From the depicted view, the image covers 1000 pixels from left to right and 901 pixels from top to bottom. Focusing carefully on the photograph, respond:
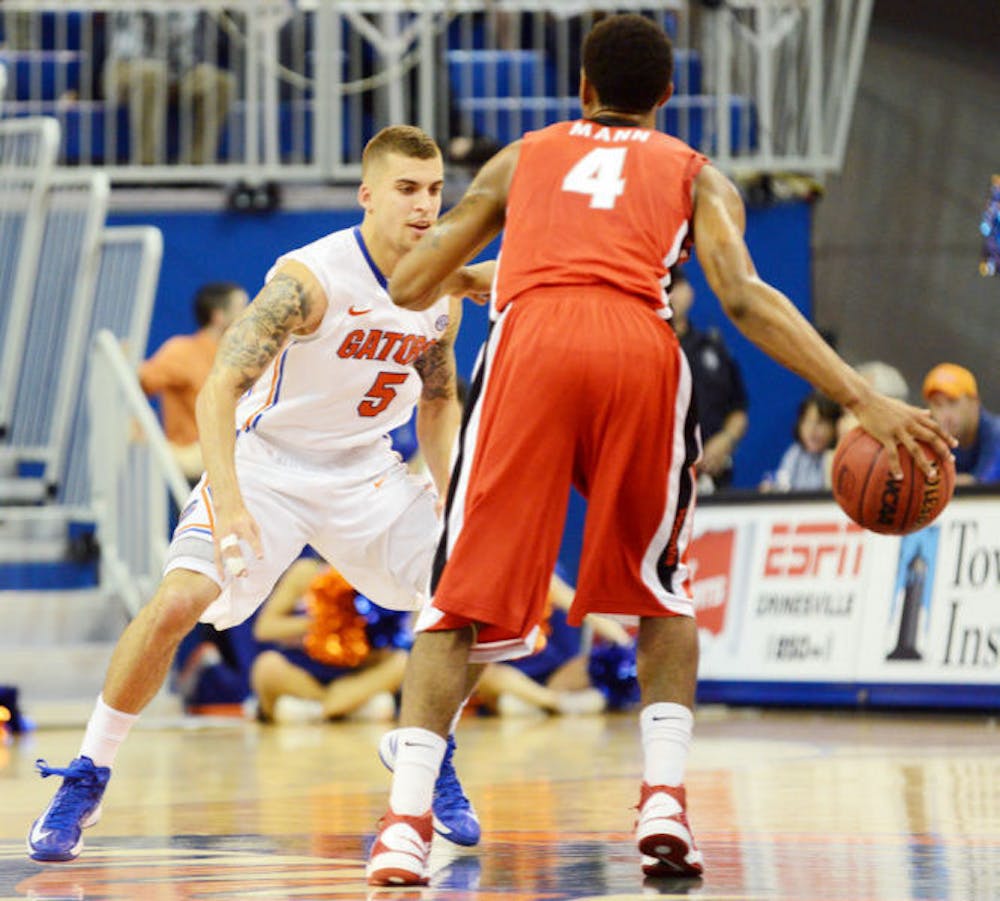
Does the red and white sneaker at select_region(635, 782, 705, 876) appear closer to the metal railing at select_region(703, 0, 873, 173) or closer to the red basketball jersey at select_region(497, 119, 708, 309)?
the red basketball jersey at select_region(497, 119, 708, 309)

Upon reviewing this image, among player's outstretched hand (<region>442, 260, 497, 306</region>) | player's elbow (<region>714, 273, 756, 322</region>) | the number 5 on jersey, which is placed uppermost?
player's outstretched hand (<region>442, 260, 497, 306</region>)

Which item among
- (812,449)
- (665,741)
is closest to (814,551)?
(812,449)

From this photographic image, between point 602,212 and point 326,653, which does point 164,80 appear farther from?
point 602,212

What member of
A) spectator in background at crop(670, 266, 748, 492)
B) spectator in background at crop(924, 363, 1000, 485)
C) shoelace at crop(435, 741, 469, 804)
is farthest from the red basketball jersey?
spectator in background at crop(670, 266, 748, 492)

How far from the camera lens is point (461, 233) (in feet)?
15.7

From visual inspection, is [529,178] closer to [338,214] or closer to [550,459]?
[550,459]

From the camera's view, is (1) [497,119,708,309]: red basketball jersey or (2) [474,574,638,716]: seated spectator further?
(2) [474,574,638,716]: seated spectator

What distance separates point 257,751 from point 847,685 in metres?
3.34

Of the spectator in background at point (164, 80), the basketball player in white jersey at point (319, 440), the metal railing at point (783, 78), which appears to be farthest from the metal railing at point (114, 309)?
the basketball player in white jersey at point (319, 440)

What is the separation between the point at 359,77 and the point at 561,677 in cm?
486

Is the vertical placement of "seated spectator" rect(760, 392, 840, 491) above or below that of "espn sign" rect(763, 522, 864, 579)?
above

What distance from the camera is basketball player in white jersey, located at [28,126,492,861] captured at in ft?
17.6

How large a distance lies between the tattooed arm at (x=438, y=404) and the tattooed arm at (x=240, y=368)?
1.46 feet

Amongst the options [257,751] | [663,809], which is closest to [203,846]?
[663,809]
